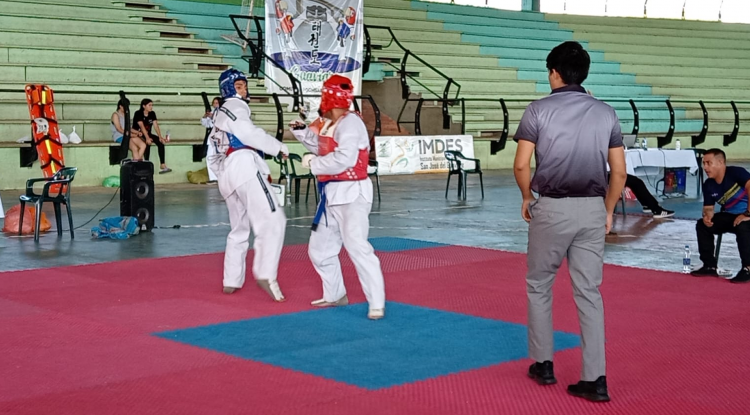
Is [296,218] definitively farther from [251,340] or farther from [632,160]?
[251,340]

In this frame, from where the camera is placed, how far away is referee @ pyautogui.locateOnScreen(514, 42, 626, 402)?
185 inches

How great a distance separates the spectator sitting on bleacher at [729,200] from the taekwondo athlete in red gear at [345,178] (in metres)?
3.05

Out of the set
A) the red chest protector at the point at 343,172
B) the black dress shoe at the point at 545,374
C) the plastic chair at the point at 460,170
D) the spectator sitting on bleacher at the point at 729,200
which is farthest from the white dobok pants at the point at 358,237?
the plastic chair at the point at 460,170

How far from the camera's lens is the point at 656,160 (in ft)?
49.6

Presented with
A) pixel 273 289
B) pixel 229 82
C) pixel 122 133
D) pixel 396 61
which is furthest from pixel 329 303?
pixel 396 61

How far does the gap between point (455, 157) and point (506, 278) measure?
7.78 meters

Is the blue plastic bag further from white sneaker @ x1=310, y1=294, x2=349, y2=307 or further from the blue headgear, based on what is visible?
white sneaker @ x1=310, y1=294, x2=349, y2=307

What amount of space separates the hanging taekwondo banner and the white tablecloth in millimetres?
7145

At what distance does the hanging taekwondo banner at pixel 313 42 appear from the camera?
65.7ft

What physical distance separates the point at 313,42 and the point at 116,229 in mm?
10654

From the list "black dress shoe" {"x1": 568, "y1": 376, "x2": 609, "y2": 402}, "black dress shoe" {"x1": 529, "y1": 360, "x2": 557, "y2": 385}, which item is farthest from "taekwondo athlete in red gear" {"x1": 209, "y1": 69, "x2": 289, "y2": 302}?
"black dress shoe" {"x1": 568, "y1": 376, "x2": 609, "y2": 402}

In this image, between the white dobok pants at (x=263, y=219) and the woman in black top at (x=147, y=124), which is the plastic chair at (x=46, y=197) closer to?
the white dobok pants at (x=263, y=219)

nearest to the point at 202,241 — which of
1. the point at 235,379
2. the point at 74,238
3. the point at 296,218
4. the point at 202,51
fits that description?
the point at 74,238

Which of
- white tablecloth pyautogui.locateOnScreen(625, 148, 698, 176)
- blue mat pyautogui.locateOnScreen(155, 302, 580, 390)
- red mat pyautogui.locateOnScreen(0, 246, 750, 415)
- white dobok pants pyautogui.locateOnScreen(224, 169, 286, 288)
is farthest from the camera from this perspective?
white tablecloth pyautogui.locateOnScreen(625, 148, 698, 176)
